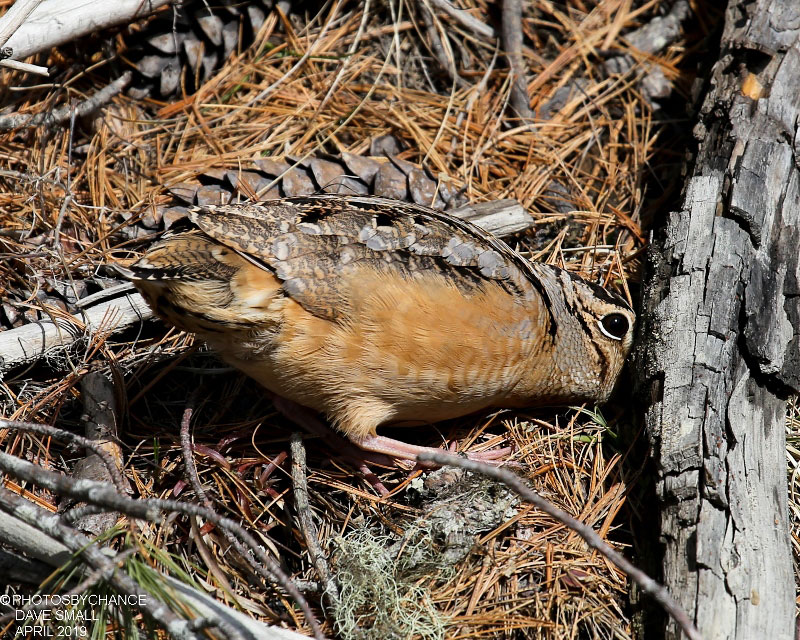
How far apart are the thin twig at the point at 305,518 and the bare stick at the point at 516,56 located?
2.51 metres

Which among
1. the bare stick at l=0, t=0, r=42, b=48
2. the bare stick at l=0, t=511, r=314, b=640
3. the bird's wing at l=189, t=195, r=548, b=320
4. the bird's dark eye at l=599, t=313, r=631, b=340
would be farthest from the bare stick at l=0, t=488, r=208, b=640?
the bird's dark eye at l=599, t=313, r=631, b=340

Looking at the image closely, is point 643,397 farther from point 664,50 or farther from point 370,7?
point 370,7

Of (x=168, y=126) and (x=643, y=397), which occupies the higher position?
(x=168, y=126)

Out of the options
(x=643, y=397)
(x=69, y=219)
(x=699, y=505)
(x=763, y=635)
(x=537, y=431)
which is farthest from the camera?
(x=69, y=219)

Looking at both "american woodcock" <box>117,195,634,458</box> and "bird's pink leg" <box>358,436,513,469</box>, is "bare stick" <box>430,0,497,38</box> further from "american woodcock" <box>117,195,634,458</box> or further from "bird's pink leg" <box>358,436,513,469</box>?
"bird's pink leg" <box>358,436,513,469</box>

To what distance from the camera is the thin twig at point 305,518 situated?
3.00m

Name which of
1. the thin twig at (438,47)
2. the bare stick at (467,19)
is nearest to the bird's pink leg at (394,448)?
the thin twig at (438,47)

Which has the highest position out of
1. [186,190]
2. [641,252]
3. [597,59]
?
[597,59]

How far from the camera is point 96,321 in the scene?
3.85m

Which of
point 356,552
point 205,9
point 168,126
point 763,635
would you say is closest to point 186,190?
point 168,126

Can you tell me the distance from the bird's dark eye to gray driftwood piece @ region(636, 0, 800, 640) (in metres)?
0.11

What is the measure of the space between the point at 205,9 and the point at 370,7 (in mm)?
1050

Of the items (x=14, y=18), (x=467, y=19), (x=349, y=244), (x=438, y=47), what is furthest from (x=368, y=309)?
(x=467, y=19)

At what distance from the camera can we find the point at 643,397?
3.45 meters
